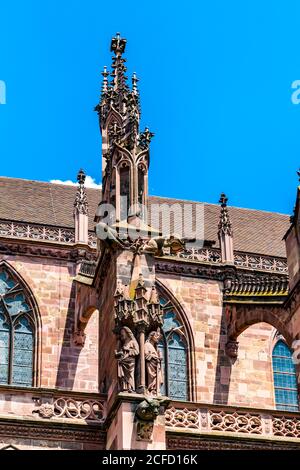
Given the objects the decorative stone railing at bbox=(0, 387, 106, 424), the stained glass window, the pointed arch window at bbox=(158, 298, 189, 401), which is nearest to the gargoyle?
the decorative stone railing at bbox=(0, 387, 106, 424)

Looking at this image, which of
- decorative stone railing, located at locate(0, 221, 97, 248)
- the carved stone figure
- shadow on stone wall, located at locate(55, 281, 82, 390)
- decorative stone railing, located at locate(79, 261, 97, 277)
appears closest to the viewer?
decorative stone railing, located at locate(79, 261, 97, 277)

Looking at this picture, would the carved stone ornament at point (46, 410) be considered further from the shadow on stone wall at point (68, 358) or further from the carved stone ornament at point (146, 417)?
the shadow on stone wall at point (68, 358)

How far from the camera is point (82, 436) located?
56.0ft

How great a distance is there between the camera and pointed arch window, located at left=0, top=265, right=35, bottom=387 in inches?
882

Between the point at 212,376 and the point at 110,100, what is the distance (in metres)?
5.99

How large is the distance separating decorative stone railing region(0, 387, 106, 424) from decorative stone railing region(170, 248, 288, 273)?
7848 mm

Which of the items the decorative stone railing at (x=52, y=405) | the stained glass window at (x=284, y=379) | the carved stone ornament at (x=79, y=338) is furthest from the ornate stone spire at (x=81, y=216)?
the decorative stone railing at (x=52, y=405)

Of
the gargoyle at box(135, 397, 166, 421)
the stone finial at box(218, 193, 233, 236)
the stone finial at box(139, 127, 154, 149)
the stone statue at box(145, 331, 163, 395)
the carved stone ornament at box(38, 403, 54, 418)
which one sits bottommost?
the gargoyle at box(135, 397, 166, 421)

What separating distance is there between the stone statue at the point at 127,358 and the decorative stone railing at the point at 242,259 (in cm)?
794

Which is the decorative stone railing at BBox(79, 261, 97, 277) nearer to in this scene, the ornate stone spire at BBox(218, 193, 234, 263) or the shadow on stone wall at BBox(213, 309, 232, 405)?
the shadow on stone wall at BBox(213, 309, 232, 405)

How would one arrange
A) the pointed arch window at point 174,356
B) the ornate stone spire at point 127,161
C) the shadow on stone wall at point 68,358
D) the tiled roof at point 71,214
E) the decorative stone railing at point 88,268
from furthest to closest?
the tiled roof at point 71,214 < the pointed arch window at point 174,356 < the shadow on stone wall at point 68,358 < the decorative stone railing at point 88,268 < the ornate stone spire at point 127,161

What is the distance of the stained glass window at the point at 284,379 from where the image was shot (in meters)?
23.8
